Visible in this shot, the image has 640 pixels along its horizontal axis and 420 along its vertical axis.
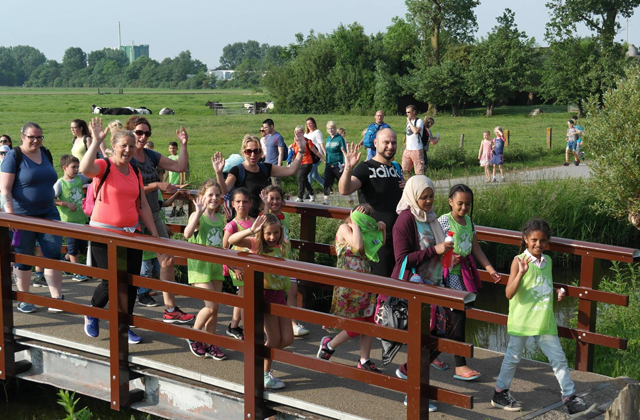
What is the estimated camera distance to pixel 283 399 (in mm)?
5141

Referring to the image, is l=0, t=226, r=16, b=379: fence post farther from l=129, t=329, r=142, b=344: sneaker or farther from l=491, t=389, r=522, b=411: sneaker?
l=491, t=389, r=522, b=411: sneaker

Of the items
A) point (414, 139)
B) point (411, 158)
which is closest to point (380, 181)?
point (414, 139)

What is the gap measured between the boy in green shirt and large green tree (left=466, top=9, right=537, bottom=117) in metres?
49.0

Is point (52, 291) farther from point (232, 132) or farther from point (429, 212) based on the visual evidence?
point (232, 132)

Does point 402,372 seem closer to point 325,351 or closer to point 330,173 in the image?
point 325,351

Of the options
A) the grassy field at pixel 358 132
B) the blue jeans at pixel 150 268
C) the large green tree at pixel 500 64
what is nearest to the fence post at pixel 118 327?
the blue jeans at pixel 150 268

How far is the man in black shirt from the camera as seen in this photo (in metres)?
5.98

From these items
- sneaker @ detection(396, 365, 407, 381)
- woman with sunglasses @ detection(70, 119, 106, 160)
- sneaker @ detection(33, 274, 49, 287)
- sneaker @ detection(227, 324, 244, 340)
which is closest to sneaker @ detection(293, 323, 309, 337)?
sneaker @ detection(227, 324, 244, 340)

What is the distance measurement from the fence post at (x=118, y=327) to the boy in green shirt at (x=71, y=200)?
2.68m

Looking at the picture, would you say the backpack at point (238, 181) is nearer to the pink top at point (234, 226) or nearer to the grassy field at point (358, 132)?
the pink top at point (234, 226)

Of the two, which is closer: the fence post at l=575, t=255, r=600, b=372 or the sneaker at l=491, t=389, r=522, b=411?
the sneaker at l=491, t=389, r=522, b=411

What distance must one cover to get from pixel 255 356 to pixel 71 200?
4.01 metres

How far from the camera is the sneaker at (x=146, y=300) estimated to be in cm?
741

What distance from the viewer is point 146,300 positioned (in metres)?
7.43
